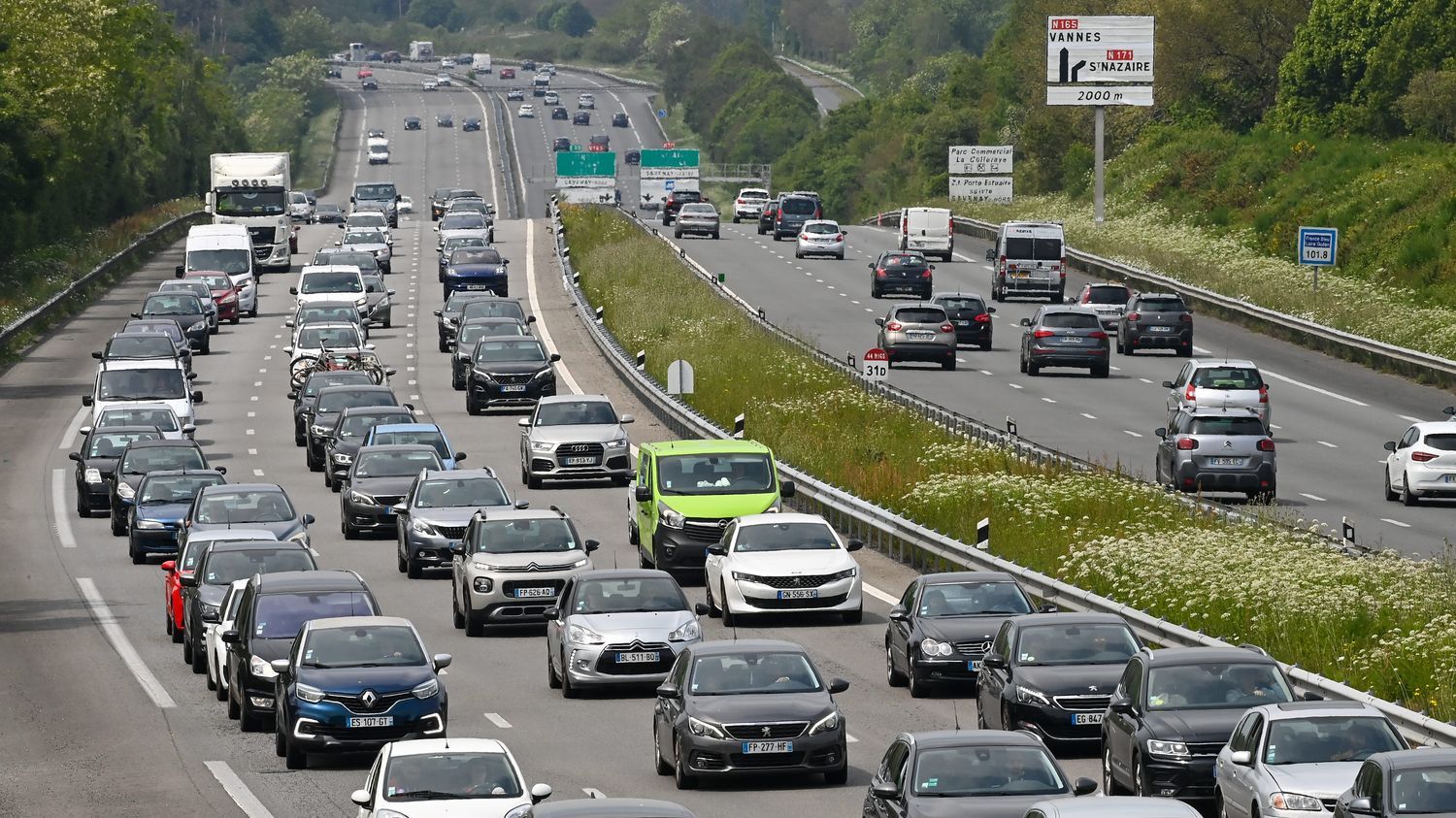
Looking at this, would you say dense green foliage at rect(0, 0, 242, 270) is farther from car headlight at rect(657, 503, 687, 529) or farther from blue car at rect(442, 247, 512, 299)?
car headlight at rect(657, 503, 687, 529)

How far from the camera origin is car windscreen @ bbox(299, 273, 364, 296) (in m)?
66.2

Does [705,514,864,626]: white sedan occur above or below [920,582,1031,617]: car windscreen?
below

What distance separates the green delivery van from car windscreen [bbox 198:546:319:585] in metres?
5.84

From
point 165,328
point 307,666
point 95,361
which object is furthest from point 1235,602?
point 95,361

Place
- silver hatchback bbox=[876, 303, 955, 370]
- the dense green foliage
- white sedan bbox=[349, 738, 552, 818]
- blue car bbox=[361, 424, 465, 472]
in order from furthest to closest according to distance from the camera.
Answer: the dense green foliage < silver hatchback bbox=[876, 303, 955, 370] < blue car bbox=[361, 424, 465, 472] < white sedan bbox=[349, 738, 552, 818]

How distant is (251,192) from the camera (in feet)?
273

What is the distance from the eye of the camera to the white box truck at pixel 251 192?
8294 cm

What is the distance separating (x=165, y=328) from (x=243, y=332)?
35.7 feet

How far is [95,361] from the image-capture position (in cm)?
Result: 6512

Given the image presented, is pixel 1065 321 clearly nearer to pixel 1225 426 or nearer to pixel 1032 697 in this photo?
pixel 1225 426

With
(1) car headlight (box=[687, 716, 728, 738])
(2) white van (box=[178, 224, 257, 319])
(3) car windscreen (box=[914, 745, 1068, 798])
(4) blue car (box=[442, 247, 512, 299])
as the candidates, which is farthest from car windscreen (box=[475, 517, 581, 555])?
(2) white van (box=[178, 224, 257, 319])

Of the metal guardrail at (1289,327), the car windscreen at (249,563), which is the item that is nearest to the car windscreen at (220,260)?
the metal guardrail at (1289,327)

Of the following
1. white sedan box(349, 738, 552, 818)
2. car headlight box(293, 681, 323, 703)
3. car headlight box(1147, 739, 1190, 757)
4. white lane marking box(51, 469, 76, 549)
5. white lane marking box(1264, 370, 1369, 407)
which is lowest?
white lane marking box(51, 469, 76, 549)

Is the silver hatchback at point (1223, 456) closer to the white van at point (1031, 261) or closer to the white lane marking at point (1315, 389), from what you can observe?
the white lane marking at point (1315, 389)
